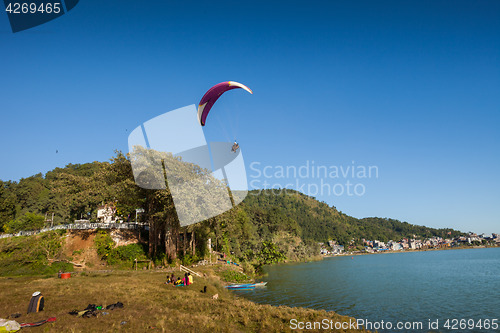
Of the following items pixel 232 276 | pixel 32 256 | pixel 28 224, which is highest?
pixel 28 224

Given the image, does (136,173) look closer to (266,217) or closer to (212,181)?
(212,181)

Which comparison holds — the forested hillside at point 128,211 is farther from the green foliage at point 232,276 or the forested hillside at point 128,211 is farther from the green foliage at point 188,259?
the green foliage at point 232,276

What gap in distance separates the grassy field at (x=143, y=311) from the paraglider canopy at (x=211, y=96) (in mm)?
15439

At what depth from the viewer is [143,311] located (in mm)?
13352

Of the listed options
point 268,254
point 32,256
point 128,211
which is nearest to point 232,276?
point 268,254

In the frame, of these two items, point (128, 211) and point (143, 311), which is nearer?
point (143, 311)

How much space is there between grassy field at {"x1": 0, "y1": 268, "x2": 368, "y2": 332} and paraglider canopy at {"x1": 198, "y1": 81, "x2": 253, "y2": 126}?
1544 centimetres

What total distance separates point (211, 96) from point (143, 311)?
18250 millimetres

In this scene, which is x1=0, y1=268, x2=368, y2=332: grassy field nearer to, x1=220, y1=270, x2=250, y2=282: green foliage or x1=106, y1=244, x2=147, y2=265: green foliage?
x1=220, y1=270, x2=250, y2=282: green foliage

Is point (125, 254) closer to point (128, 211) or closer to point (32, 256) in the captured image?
point (32, 256)

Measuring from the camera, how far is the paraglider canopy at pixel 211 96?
24138 millimetres

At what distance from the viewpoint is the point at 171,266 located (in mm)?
32375

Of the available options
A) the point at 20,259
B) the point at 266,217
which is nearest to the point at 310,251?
the point at 266,217

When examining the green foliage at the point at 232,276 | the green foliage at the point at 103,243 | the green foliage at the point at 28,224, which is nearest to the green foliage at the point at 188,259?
the green foliage at the point at 232,276
